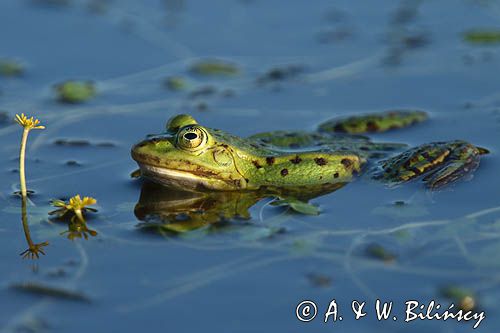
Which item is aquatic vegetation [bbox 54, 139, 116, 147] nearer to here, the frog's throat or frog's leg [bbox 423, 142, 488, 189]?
the frog's throat

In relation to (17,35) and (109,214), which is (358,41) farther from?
(109,214)

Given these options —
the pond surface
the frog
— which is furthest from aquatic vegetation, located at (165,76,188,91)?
the frog

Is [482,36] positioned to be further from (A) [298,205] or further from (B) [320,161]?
(A) [298,205]

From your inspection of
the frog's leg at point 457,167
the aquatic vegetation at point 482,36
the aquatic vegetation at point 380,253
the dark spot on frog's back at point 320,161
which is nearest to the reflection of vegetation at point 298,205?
the dark spot on frog's back at point 320,161

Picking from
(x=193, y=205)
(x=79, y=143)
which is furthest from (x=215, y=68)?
(x=193, y=205)

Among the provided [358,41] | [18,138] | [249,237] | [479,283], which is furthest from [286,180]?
[358,41]

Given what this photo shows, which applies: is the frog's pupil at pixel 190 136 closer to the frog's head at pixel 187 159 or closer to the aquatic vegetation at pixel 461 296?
the frog's head at pixel 187 159
